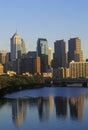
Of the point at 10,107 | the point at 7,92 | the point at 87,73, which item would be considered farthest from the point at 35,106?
the point at 87,73

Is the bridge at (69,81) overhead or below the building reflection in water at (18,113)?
overhead

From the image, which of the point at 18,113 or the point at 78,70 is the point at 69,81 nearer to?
the point at 78,70

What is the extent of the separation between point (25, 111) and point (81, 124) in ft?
37.8

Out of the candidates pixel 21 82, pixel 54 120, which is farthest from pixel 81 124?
pixel 21 82

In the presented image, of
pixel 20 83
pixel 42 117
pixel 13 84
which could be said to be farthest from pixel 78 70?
pixel 42 117

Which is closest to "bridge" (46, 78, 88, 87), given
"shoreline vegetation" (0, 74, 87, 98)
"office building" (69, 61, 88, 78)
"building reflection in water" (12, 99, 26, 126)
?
"shoreline vegetation" (0, 74, 87, 98)

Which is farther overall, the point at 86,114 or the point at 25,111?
the point at 25,111

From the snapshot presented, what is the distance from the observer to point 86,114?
44.2 metres

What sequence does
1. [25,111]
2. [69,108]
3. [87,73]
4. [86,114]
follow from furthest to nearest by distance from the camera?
[87,73], [69,108], [25,111], [86,114]

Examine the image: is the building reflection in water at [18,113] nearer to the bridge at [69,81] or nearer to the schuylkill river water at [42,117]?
the schuylkill river water at [42,117]

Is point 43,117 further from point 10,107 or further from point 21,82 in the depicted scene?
point 21,82

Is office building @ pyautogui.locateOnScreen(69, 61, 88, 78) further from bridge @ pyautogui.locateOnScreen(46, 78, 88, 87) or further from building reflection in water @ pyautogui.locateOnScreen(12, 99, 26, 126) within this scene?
building reflection in water @ pyautogui.locateOnScreen(12, 99, 26, 126)

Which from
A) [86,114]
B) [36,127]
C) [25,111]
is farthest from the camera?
[25,111]

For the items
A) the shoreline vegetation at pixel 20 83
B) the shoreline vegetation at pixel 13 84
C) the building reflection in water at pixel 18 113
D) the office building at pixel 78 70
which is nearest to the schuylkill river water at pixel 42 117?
the building reflection in water at pixel 18 113
